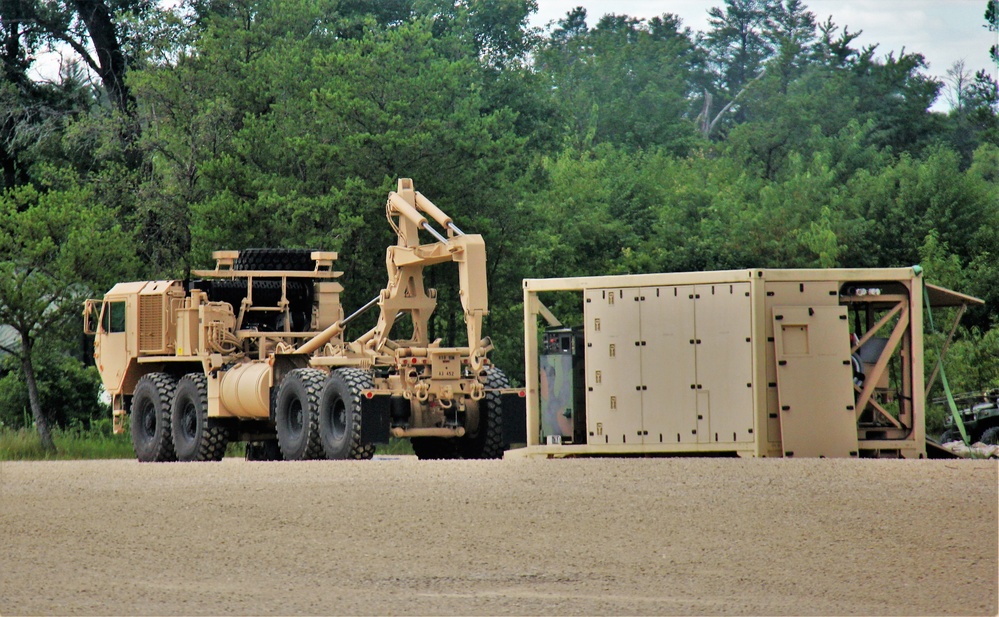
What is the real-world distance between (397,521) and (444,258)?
834 cm

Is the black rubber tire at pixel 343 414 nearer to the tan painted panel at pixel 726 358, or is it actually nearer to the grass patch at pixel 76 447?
the tan painted panel at pixel 726 358

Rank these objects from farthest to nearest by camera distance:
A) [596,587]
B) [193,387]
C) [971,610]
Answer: [193,387], [596,587], [971,610]

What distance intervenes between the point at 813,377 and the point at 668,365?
165 cm

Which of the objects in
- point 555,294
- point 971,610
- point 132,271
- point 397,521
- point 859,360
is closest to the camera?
point 971,610

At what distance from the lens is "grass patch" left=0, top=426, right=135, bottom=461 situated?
28250mm

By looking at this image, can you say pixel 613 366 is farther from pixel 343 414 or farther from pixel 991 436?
pixel 991 436

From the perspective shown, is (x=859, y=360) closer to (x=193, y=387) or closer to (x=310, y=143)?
(x=193, y=387)

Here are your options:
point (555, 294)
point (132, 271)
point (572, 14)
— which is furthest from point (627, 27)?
point (132, 271)

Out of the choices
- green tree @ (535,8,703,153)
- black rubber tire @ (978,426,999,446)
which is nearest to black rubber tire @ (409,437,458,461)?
black rubber tire @ (978,426,999,446)

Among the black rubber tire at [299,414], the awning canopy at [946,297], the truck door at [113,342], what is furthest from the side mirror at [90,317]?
the awning canopy at [946,297]

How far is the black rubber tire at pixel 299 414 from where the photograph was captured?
68.0 feet

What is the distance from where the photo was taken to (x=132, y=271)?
3116cm

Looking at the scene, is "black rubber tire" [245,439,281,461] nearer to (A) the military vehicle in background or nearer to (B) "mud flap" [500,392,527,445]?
(B) "mud flap" [500,392,527,445]

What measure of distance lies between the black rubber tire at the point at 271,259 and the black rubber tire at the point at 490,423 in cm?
465
